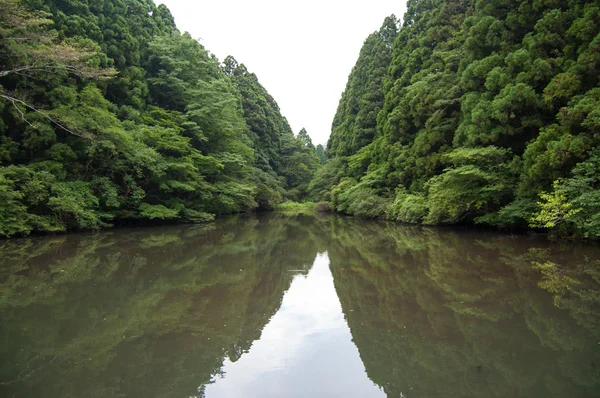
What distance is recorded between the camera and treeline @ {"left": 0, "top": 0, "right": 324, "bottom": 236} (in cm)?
1262

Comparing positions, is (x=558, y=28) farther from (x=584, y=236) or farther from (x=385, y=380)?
(x=385, y=380)

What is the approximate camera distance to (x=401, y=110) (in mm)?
20172

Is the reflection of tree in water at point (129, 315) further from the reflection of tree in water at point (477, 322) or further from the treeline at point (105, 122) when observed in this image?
the treeline at point (105, 122)

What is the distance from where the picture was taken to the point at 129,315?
16.0 ft

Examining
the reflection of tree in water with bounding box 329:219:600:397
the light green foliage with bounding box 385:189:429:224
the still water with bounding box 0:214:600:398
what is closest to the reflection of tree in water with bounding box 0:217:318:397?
the still water with bounding box 0:214:600:398

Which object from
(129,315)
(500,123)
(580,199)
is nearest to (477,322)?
(129,315)

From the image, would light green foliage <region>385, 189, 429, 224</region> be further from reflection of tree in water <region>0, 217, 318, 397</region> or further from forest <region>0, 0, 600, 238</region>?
reflection of tree in water <region>0, 217, 318, 397</region>

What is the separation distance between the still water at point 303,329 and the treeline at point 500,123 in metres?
2.36

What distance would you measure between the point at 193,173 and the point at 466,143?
1304 centimetres

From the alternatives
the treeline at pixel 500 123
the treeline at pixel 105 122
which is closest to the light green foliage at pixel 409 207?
the treeline at pixel 500 123

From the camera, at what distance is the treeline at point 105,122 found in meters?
12.6

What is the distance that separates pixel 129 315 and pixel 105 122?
12628 mm

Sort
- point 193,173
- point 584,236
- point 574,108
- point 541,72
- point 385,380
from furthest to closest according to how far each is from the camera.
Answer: point 193,173 → point 541,72 → point 584,236 → point 574,108 → point 385,380

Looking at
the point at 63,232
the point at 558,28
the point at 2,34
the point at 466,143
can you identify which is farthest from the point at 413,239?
the point at 2,34
